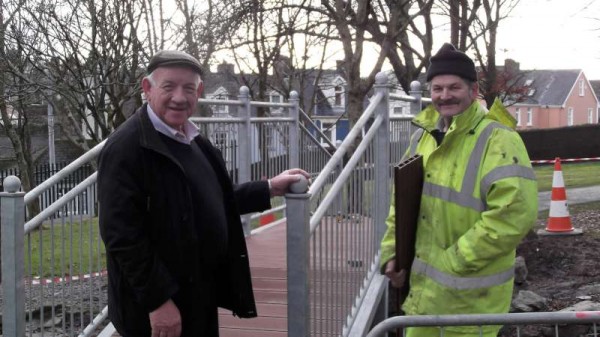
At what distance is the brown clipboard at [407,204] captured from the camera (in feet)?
10.5

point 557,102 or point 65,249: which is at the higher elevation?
point 557,102

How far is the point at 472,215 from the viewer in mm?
3096

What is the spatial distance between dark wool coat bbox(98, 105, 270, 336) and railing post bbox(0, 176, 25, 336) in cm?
133

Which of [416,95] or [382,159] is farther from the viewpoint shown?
[416,95]

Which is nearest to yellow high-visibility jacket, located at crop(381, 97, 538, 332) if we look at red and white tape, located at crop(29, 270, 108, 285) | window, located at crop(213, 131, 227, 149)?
red and white tape, located at crop(29, 270, 108, 285)

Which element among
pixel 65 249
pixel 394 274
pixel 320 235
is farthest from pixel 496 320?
pixel 65 249

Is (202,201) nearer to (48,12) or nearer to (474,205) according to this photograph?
(474,205)

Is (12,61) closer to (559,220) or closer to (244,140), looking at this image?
(244,140)

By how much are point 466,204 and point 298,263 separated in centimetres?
75

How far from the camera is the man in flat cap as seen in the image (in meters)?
2.65

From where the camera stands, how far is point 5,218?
3.99m

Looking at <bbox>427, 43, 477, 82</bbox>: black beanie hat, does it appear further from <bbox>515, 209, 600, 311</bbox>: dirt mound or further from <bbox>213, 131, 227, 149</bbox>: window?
<bbox>515, 209, 600, 311</bbox>: dirt mound

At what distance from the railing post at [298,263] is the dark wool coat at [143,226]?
0.40 metres

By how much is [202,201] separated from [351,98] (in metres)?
8.63
